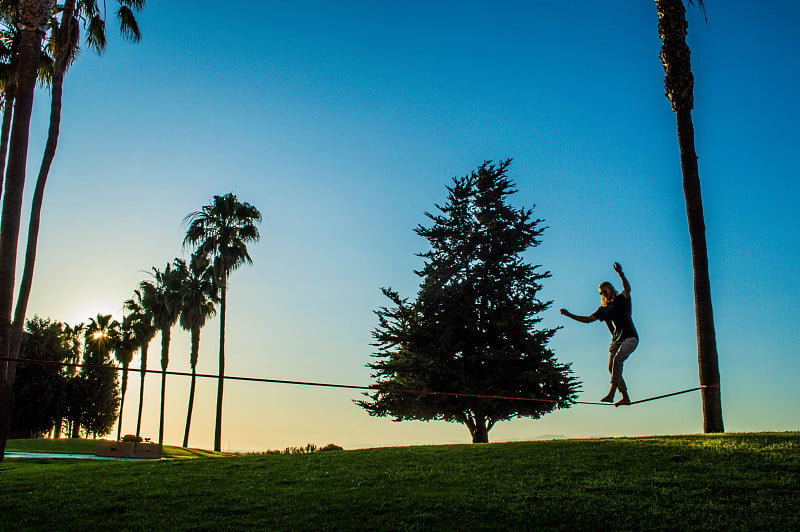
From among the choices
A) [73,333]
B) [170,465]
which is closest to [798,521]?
[170,465]

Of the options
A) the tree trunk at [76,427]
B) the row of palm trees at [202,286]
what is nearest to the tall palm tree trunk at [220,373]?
the row of palm trees at [202,286]

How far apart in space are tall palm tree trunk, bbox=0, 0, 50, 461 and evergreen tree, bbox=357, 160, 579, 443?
48.8 feet

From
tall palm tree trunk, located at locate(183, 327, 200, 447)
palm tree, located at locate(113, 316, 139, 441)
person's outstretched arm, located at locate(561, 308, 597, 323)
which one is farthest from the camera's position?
palm tree, located at locate(113, 316, 139, 441)

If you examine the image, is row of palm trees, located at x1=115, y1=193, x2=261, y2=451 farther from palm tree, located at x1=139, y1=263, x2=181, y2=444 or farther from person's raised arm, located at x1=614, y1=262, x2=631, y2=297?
person's raised arm, located at x1=614, y1=262, x2=631, y2=297

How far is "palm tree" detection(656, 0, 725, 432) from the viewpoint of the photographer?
15211 mm

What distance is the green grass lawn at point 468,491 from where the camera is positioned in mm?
9148

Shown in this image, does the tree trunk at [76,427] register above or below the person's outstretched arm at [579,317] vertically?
below

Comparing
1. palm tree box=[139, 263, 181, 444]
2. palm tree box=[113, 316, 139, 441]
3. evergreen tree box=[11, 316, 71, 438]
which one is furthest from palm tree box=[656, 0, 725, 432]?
evergreen tree box=[11, 316, 71, 438]

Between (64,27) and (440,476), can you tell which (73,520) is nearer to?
(440,476)

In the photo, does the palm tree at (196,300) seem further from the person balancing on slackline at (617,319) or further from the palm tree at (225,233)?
the person balancing on slackline at (617,319)

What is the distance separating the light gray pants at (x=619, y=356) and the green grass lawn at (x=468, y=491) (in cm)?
175

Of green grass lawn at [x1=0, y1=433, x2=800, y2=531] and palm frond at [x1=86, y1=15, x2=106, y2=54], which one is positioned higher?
palm frond at [x1=86, y1=15, x2=106, y2=54]

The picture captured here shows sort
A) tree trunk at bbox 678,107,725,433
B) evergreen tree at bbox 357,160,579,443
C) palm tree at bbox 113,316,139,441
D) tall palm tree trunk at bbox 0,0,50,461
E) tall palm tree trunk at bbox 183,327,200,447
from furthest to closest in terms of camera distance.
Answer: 1. palm tree at bbox 113,316,139,441
2. tall palm tree trunk at bbox 183,327,200,447
3. evergreen tree at bbox 357,160,579,443
4. tree trunk at bbox 678,107,725,433
5. tall palm tree trunk at bbox 0,0,50,461

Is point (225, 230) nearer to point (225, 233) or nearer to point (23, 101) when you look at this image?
point (225, 233)
